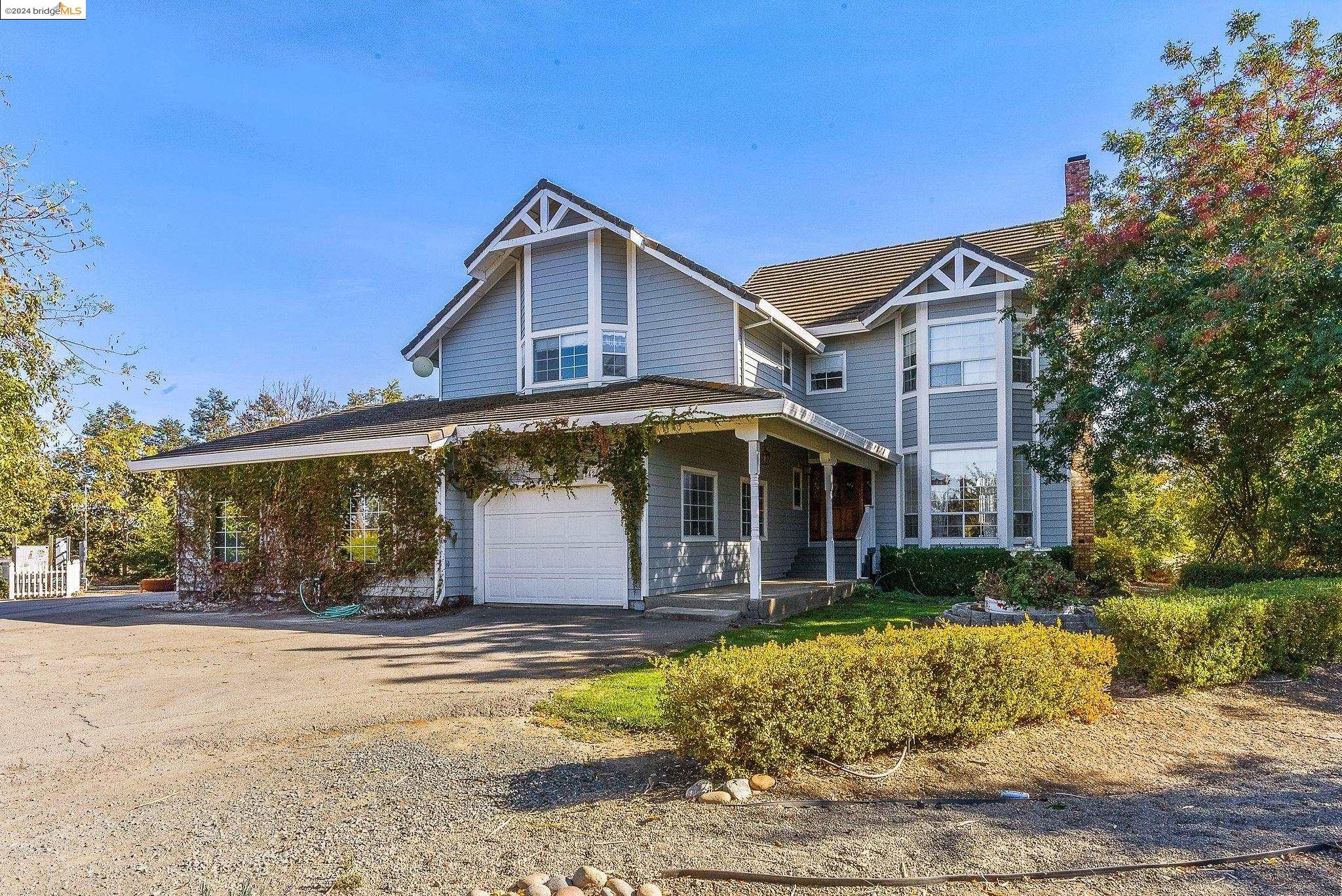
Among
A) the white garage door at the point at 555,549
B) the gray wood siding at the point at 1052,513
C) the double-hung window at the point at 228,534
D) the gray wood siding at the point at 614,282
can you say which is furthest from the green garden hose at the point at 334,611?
the gray wood siding at the point at 1052,513

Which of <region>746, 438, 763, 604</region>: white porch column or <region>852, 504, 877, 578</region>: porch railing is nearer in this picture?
<region>746, 438, 763, 604</region>: white porch column

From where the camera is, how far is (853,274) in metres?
20.3

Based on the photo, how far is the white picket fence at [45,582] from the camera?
1997 cm

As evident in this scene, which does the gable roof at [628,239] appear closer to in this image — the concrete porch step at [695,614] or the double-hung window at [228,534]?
the concrete porch step at [695,614]

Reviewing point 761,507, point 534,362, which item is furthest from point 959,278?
point 534,362

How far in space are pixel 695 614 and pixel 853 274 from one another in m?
11.9

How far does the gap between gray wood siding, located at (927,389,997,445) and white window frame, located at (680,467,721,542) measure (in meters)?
5.16

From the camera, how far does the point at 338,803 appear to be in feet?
14.0

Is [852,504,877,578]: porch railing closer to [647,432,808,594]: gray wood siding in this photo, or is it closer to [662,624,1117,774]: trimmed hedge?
[647,432,808,594]: gray wood siding

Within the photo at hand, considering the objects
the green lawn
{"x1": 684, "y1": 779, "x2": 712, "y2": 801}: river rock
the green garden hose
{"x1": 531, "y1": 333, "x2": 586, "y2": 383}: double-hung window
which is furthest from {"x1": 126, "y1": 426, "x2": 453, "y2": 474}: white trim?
{"x1": 684, "y1": 779, "x2": 712, "y2": 801}: river rock

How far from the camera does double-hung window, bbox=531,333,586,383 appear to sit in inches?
608

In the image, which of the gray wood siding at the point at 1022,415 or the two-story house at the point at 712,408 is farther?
the gray wood siding at the point at 1022,415

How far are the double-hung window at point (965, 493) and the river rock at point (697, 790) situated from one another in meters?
13.6

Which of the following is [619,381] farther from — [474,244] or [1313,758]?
[1313,758]
